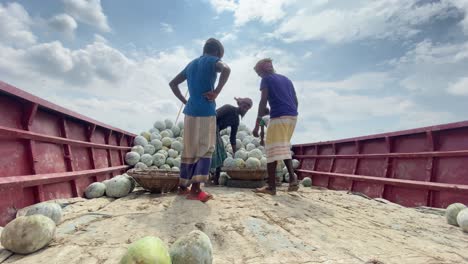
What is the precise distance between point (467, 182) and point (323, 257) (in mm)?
2795

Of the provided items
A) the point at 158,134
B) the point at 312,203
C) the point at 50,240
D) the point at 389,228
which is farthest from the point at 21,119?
the point at 158,134

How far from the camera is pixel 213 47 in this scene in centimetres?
386

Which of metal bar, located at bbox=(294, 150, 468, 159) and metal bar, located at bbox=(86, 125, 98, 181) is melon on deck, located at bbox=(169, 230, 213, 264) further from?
metal bar, located at bbox=(294, 150, 468, 159)

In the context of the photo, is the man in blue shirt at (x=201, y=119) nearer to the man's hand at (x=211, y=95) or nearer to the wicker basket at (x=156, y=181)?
the man's hand at (x=211, y=95)

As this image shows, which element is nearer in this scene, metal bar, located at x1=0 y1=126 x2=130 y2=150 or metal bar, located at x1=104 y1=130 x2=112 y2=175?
metal bar, located at x1=0 y1=126 x2=130 y2=150

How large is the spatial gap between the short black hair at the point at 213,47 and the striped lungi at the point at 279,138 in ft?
4.83

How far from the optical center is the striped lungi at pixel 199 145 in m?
3.66

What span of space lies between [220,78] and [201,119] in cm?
59

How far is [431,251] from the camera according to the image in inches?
85.0

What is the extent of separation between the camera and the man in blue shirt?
3.64m

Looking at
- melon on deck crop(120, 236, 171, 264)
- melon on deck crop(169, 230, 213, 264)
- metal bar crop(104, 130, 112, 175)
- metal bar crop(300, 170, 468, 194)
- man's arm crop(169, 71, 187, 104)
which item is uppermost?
man's arm crop(169, 71, 187, 104)

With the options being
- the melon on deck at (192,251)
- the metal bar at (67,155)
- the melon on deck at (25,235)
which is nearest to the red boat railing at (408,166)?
the melon on deck at (192,251)

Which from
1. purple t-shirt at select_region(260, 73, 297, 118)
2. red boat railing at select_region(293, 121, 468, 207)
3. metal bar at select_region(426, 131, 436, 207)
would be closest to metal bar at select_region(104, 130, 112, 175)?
purple t-shirt at select_region(260, 73, 297, 118)

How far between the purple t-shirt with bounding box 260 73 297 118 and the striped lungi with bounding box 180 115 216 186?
4.33 feet
